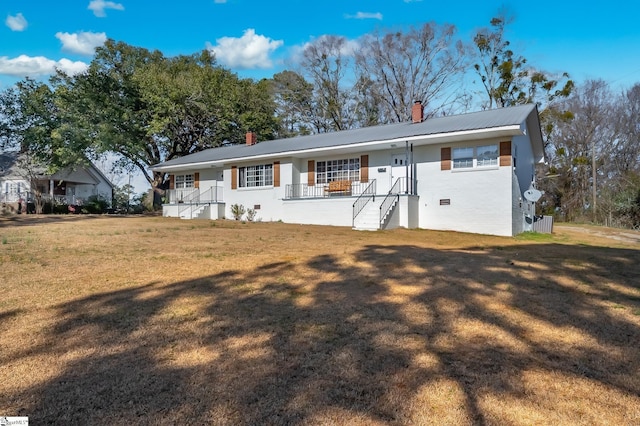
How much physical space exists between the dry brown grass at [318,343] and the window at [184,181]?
18541mm

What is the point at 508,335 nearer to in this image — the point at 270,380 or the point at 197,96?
the point at 270,380

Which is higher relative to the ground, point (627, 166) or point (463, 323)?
point (627, 166)

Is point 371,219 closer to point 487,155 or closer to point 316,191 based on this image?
point 316,191

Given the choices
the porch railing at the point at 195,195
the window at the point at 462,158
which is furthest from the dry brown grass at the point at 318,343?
the porch railing at the point at 195,195

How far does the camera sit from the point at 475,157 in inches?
612

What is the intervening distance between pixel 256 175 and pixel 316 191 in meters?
3.76

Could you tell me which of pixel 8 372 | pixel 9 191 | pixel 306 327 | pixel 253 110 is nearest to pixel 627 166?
pixel 253 110

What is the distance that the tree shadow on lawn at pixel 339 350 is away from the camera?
8.10ft

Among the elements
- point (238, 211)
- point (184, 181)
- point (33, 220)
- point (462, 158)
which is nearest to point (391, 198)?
point (462, 158)

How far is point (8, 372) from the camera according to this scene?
9.74ft

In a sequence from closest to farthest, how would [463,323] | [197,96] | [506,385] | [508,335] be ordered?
[506,385]
[508,335]
[463,323]
[197,96]

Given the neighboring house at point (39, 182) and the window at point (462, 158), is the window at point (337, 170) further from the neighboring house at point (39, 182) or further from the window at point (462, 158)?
the neighboring house at point (39, 182)

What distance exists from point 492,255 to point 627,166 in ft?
100

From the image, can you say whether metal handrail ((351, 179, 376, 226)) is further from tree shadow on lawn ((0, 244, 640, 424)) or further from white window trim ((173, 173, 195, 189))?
white window trim ((173, 173, 195, 189))
